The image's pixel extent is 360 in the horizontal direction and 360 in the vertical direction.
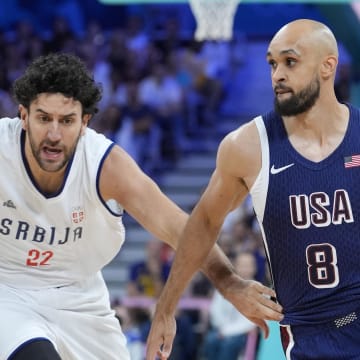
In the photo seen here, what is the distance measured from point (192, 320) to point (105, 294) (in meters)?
5.09

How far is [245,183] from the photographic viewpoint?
5.00 meters

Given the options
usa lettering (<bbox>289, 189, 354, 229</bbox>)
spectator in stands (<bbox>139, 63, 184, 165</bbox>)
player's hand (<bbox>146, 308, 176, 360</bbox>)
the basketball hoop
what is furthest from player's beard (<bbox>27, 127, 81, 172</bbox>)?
spectator in stands (<bbox>139, 63, 184, 165</bbox>)

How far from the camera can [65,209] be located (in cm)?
527

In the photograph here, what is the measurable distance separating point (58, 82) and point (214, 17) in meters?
5.92

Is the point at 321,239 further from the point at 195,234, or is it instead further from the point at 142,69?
the point at 142,69

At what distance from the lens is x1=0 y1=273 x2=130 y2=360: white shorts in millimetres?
5016

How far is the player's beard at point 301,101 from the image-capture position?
191 inches

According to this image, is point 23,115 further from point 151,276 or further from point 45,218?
point 151,276

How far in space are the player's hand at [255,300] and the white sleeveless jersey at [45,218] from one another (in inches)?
30.5

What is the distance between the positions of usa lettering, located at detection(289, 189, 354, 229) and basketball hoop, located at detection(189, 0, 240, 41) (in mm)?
6181

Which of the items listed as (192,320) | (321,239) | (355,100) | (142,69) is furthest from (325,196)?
(142,69)

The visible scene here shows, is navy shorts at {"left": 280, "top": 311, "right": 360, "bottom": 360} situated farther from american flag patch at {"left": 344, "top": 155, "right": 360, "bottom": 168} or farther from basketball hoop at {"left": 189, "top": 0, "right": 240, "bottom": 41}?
basketball hoop at {"left": 189, "top": 0, "right": 240, "bottom": 41}

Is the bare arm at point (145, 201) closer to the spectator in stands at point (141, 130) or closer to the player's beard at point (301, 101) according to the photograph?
the player's beard at point (301, 101)

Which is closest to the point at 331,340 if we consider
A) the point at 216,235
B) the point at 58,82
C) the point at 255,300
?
the point at 255,300
